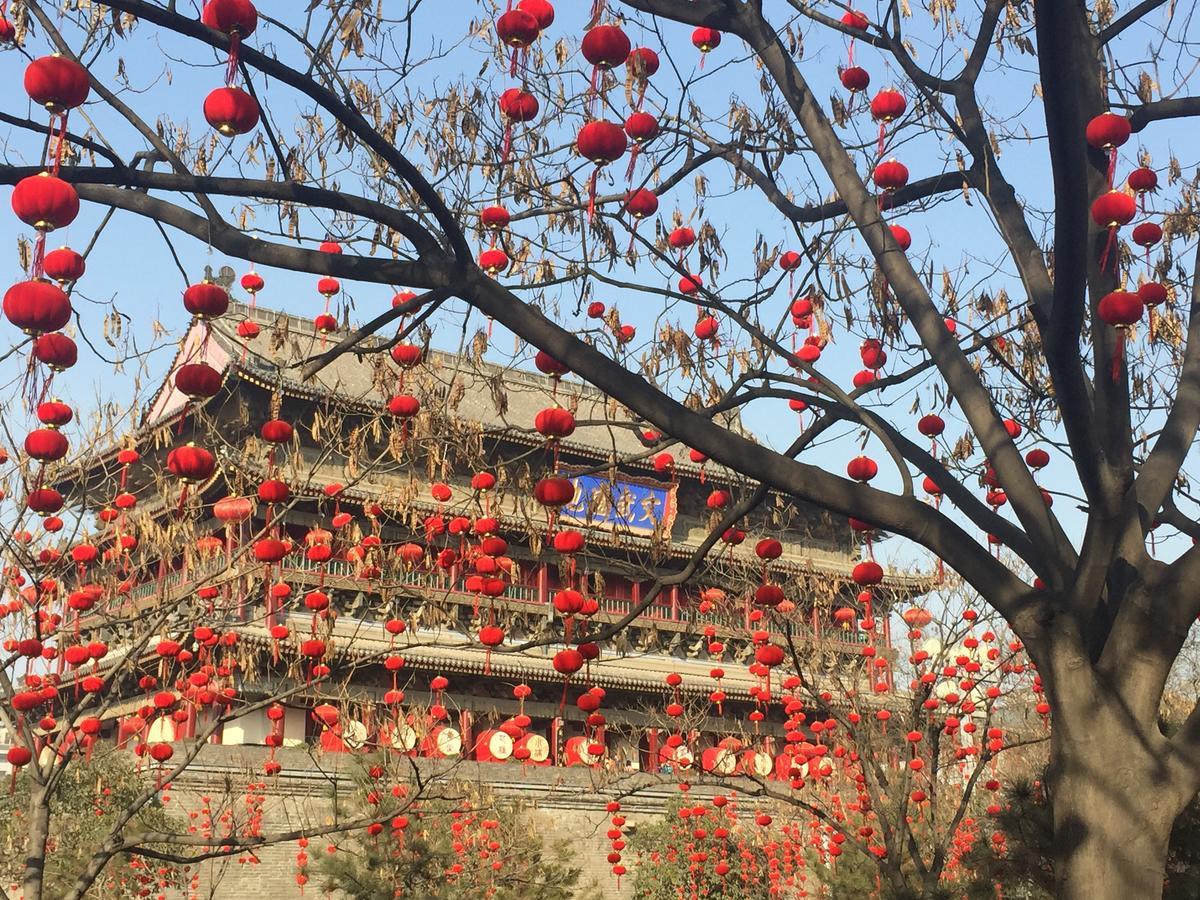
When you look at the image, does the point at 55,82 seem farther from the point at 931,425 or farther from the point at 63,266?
the point at 931,425

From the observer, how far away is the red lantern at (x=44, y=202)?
3432 millimetres

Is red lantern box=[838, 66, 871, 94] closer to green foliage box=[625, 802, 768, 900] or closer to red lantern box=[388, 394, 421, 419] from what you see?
red lantern box=[388, 394, 421, 419]

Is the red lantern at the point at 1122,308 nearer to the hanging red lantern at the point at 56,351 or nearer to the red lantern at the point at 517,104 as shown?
the red lantern at the point at 517,104

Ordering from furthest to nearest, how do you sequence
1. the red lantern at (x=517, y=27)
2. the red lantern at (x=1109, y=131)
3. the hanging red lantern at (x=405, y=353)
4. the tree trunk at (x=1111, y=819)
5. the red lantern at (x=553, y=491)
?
the hanging red lantern at (x=405, y=353) < the red lantern at (x=553, y=491) < the red lantern at (x=1109, y=131) < the red lantern at (x=517, y=27) < the tree trunk at (x=1111, y=819)

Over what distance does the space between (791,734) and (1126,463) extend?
788 cm

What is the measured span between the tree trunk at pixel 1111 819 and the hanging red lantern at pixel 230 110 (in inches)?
124

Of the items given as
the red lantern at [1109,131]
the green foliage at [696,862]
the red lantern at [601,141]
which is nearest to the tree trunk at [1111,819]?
the red lantern at [1109,131]

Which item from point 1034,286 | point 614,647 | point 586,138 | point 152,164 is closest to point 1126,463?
point 1034,286

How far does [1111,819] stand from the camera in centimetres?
394

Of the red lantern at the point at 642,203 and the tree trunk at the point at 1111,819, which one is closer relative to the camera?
the tree trunk at the point at 1111,819

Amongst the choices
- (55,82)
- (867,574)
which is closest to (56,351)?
(55,82)

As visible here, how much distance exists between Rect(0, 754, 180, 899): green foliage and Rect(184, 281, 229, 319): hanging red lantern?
29.5 feet

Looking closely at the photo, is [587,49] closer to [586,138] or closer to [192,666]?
[586,138]

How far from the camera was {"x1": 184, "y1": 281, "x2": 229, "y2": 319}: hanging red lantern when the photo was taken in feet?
13.4
